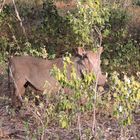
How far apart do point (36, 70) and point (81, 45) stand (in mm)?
2739

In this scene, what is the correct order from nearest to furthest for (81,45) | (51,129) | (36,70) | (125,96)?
(125,96), (51,129), (36,70), (81,45)

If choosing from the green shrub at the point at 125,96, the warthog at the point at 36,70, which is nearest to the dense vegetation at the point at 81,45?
the green shrub at the point at 125,96

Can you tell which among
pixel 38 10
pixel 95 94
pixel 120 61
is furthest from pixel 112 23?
pixel 95 94

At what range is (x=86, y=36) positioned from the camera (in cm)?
937

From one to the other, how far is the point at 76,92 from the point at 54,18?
7.81 metres

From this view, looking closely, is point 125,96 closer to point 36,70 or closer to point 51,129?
point 51,129

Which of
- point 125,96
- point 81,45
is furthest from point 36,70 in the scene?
point 125,96

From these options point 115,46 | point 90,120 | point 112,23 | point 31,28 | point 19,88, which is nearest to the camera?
point 90,120

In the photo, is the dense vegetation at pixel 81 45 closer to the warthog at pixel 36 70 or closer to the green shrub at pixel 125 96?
the green shrub at pixel 125 96

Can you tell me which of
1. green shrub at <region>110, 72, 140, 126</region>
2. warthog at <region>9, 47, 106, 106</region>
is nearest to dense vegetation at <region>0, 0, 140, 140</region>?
green shrub at <region>110, 72, 140, 126</region>

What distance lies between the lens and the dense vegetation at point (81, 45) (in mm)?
5898

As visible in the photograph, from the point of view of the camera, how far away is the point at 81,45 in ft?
36.3

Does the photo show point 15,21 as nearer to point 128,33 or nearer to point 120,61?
point 128,33

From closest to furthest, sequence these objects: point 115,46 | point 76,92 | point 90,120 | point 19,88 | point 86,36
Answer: point 76,92 → point 90,120 → point 19,88 → point 86,36 → point 115,46
